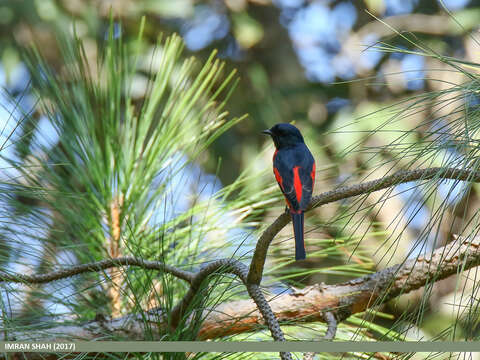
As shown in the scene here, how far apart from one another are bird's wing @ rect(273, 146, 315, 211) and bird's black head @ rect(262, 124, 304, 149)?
82mm

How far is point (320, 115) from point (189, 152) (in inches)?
88.9

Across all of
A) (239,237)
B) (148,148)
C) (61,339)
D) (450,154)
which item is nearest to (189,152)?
(148,148)

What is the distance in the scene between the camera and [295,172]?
1397 mm

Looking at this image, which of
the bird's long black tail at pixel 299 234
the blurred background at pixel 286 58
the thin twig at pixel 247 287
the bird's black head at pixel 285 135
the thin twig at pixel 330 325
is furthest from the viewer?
the blurred background at pixel 286 58

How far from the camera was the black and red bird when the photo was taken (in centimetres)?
121

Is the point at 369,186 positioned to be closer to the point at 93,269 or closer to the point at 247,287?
the point at 247,287

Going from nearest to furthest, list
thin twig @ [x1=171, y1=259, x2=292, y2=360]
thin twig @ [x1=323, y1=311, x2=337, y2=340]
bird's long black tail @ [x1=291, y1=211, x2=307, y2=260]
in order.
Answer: thin twig @ [x1=171, y1=259, x2=292, y2=360] < thin twig @ [x1=323, y1=311, x2=337, y2=340] < bird's long black tail @ [x1=291, y1=211, x2=307, y2=260]

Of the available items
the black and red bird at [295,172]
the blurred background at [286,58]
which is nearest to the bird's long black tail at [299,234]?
the black and red bird at [295,172]

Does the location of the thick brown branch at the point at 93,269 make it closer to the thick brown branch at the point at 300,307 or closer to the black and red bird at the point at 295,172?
the thick brown branch at the point at 300,307

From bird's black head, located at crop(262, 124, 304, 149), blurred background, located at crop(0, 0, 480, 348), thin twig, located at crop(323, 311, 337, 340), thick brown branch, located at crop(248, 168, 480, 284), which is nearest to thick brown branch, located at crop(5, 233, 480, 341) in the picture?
thin twig, located at crop(323, 311, 337, 340)

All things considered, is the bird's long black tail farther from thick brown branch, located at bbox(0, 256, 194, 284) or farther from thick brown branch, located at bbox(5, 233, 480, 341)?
thick brown branch, located at bbox(0, 256, 194, 284)

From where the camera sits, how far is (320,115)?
3721 millimetres

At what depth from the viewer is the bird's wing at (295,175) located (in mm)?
1258

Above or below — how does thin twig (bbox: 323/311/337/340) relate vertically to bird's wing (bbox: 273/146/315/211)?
below
